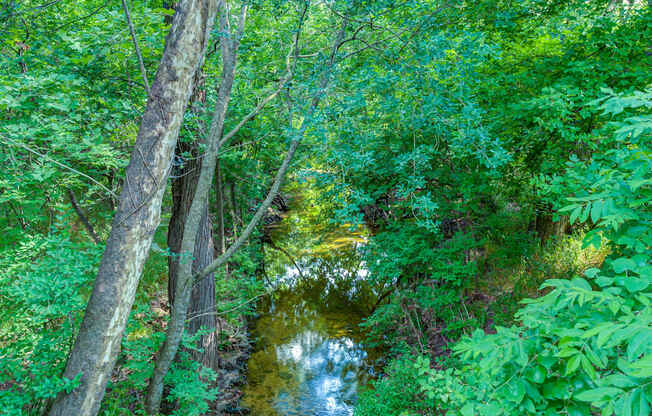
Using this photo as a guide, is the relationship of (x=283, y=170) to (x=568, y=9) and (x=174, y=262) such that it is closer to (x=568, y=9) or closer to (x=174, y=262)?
(x=174, y=262)

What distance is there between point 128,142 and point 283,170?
300 centimetres

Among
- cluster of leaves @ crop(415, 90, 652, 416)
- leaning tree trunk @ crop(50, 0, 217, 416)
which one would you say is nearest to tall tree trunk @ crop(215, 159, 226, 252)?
leaning tree trunk @ crop(50, 0, 217, 416)

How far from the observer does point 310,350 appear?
767 cm

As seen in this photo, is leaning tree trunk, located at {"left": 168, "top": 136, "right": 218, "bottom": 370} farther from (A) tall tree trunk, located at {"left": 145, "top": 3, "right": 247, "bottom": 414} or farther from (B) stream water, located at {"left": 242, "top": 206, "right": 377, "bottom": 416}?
(B) stream water, located at {"left": 242, "top": 206, "right": 377, "bottom": 416}

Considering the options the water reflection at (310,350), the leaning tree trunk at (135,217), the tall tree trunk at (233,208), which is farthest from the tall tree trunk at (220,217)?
the leaning tree trunk at (135,217)

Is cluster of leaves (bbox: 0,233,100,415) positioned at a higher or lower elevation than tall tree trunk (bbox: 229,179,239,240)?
lower

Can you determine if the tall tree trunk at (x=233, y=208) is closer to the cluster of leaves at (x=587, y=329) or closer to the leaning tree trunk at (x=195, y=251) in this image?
the leaning tree trunk at (x=195, y=251)

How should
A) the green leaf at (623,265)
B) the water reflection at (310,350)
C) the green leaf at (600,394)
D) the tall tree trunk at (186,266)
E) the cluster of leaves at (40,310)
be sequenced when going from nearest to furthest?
the green leaf at (600,394)
the green leaf at (623,265)
the cluster of leaves at (40,310)
the tall tree trunk at (186,266)
the water reflection at (310,350)

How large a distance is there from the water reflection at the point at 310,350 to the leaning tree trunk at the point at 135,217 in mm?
3548

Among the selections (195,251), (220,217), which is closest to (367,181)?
(195,251)

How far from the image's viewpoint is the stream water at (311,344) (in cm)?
618

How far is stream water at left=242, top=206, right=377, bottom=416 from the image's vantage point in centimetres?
618

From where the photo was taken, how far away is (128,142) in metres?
5.60

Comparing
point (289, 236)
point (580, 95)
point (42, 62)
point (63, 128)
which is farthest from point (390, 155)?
point (289, 236)
